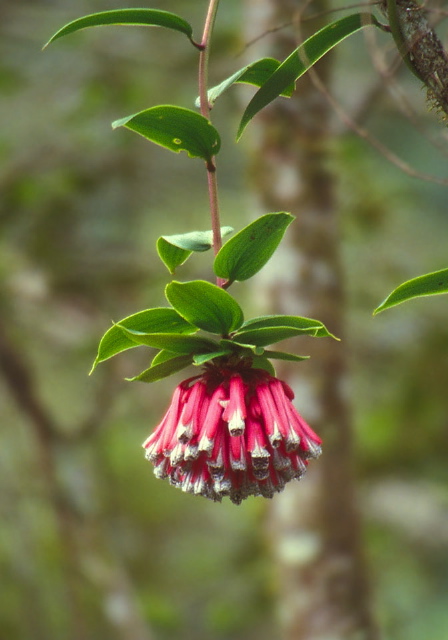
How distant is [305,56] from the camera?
0.85m

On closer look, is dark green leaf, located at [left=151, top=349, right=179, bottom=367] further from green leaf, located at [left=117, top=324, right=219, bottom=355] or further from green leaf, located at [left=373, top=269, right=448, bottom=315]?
green leaf, located at [left=373, top=269, right=448, bottom=315]

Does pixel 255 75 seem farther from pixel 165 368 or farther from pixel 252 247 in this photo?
pixel 165 368

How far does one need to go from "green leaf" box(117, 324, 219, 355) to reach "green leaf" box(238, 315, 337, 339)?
0.15ft

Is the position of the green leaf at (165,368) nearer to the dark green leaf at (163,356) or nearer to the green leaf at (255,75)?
the dark green leaf at (163,356)

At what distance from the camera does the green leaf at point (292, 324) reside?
78cm

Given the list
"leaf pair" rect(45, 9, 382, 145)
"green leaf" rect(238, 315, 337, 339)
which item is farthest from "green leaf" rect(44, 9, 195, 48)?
"green leaf" rect(238, 315, 337, 339)

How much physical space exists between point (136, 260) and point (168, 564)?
201cm

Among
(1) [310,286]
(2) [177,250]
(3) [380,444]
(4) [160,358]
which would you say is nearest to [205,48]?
(2) [177,250]

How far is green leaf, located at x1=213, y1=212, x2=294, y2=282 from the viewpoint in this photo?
0.79m

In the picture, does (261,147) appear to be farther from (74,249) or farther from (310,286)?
(74,249)

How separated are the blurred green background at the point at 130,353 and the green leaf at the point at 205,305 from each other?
238 centimetres

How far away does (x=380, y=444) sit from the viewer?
400 cm

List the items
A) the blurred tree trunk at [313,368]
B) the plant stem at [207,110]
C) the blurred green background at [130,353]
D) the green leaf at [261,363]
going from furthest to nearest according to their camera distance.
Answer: the blurred green background at [130,353], the blurred tree trunk at [313,368], the green leaf at [261,363], the plant stem at [207,110]

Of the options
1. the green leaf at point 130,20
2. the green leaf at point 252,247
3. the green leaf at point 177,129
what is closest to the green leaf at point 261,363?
the green leaf at point 252,247
